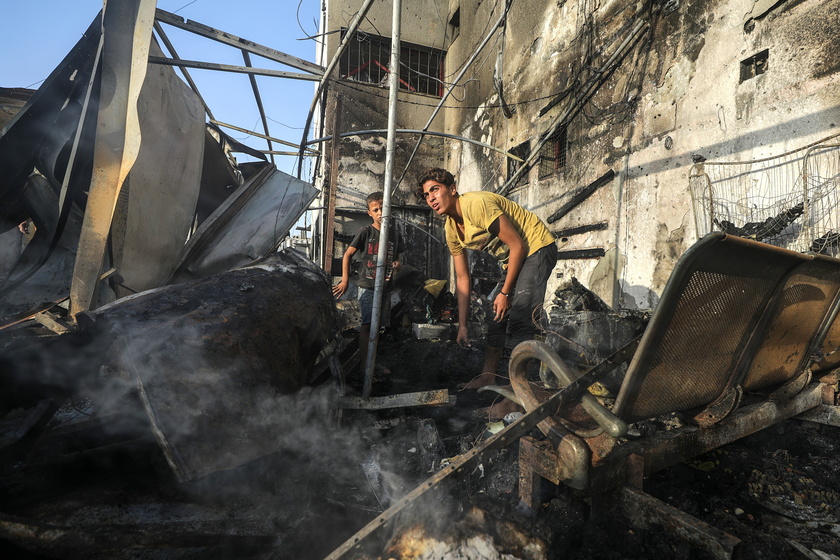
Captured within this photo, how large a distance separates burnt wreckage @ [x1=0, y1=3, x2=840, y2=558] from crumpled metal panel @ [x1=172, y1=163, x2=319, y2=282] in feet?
4.26

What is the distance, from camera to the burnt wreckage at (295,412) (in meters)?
1.19

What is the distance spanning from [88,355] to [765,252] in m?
2.64

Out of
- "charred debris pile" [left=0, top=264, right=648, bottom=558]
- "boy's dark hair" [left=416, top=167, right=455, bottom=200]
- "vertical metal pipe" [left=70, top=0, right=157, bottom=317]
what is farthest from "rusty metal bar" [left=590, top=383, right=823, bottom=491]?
"vertical metal pipe" [left=70, top=0, right=157, bottom=317]

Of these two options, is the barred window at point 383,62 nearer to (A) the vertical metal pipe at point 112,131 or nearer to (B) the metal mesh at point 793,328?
(A) the vertical metal pipe at point 112,131

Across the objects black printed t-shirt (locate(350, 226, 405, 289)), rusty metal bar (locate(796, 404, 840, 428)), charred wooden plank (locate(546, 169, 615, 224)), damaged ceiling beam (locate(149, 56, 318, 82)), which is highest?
damaged ceiling beam (locate(149, 56, 318, 82))

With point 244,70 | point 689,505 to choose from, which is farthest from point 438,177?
point 244,70

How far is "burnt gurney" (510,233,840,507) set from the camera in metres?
1.17

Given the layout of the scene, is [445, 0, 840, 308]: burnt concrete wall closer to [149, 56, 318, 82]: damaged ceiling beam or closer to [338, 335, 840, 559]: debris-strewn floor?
[338, 335, 840, 559]: debris-strewn floor

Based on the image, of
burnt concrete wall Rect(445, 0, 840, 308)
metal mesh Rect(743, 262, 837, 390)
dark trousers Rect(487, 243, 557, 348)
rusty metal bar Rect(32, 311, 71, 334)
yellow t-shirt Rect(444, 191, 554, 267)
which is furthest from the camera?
burnt concrete wall Rect(445, 0, 840, 308)

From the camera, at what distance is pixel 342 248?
9617mm

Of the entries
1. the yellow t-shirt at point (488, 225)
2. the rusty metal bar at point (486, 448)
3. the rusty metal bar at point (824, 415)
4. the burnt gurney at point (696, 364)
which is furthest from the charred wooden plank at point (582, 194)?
the rusty metal bar at point (486, 448)

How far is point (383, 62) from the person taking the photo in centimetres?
1074

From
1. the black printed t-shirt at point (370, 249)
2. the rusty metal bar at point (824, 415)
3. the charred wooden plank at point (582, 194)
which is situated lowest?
the rusty metal bar at point (824, 415)

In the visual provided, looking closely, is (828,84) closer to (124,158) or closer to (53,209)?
(124,158)
